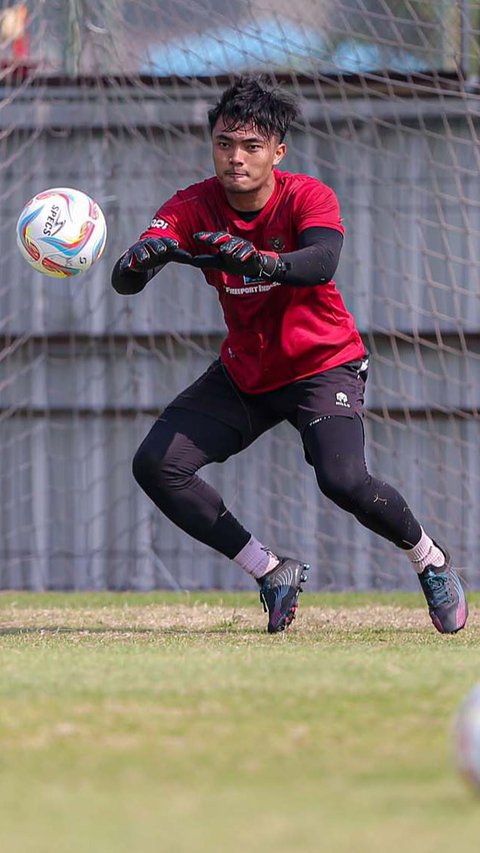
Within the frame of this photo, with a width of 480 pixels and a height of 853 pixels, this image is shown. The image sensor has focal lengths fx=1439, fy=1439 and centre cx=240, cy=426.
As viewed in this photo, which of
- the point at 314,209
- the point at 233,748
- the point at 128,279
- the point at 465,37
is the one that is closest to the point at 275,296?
the point at 314,209

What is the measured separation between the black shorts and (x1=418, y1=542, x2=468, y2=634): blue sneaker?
0.74 m

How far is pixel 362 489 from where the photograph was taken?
5691 mm

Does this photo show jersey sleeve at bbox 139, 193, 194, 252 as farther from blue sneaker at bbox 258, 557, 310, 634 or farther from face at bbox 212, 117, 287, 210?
blue sneaker at bbox 258, 557, 310, 634

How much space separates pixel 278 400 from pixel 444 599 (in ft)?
3.47

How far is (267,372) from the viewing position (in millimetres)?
5844

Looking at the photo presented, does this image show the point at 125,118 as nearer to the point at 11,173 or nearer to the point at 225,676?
the point at 11,173

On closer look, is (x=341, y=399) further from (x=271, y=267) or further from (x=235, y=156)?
(x=235, y=156)

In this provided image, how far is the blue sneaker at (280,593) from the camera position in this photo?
5926 millimetres

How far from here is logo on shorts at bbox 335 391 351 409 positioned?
5.78 metres

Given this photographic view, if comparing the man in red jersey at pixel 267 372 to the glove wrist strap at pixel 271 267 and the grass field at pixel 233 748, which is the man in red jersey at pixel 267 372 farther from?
the grass field at pixel 233 748

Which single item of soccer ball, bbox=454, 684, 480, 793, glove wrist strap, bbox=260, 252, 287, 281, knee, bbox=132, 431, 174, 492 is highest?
glove wrist strap, bbox=260, 252, 287, 281

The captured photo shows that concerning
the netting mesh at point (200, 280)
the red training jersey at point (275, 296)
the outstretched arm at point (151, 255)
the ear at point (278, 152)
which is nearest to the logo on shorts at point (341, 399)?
the red training jersey at point (275, 296)

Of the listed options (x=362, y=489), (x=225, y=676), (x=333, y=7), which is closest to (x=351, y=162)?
(x=333, y=7)

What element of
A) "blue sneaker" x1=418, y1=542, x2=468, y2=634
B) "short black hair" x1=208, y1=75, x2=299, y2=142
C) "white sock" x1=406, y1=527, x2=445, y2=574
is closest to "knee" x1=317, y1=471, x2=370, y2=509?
"white sock" x1=406, y1=527, x2=445, y2=574
